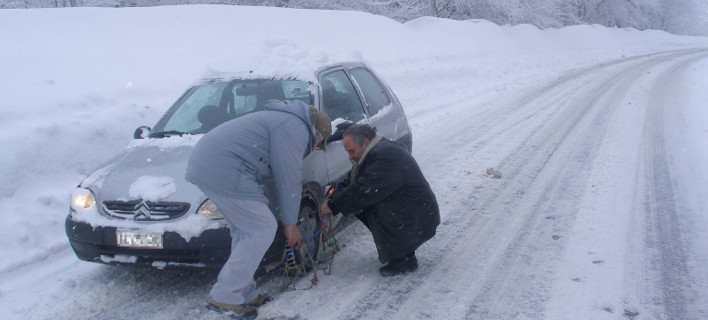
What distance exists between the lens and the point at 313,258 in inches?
172

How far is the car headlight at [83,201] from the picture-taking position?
3967mm

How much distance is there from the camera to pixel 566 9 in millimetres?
44875

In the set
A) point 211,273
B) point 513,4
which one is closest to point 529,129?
point 211,273

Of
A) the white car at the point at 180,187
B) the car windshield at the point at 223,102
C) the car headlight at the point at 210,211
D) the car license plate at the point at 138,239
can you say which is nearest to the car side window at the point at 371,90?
the white car at the point at 180,187

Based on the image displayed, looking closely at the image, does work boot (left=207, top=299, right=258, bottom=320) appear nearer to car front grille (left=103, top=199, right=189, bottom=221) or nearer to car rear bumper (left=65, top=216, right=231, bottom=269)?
car rear bumper (left=65, top=216, right=231, bottom=269)

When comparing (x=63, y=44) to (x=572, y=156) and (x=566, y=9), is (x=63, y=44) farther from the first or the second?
(x=566, y=9)

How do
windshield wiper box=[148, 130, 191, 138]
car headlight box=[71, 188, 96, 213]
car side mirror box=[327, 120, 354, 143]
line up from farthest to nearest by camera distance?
windshield wiper box=[148, 130, 191, 138] → car side mirror box=[327, 120, 354, 143] → car headlight box=[71, 188, 96, 213]

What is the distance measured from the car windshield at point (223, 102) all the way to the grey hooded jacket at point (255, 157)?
1.44m

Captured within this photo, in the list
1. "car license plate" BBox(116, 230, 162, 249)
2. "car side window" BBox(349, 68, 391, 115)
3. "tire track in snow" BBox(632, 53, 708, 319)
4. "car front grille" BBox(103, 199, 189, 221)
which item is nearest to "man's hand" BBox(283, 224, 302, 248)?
"car front grille" BBox(103, 199, 189, 221)

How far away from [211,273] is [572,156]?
565 centimetres

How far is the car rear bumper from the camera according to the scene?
12.0 ft

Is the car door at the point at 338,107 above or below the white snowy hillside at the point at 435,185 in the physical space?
above

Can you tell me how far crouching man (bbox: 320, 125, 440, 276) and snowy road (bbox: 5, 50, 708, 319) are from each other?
1.00 feet

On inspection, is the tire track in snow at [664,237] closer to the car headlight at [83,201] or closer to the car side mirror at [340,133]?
the car side mirror at [340,133]
